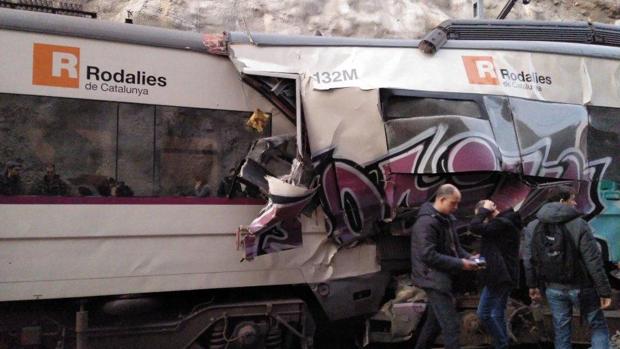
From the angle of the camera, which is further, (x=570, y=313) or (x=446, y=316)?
(x=570, y=313)

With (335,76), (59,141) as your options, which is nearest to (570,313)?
(335,76)

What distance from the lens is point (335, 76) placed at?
4.99 meters

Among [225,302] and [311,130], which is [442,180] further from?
[225,302]

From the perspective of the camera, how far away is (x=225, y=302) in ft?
16.0

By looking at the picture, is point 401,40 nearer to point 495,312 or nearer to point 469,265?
point 469,265

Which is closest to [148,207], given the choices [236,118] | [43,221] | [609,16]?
[43,221]

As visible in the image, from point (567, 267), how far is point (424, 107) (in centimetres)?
185

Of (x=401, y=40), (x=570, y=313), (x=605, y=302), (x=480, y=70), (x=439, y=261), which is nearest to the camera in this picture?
(x=439, y=261)

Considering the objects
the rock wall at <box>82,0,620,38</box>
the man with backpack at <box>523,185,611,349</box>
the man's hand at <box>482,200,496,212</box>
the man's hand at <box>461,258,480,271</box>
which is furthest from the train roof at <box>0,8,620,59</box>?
the rock wall at <box>82,0,620,38</box>

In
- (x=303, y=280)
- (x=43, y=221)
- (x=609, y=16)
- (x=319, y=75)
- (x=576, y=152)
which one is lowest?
(x=303, y=280)

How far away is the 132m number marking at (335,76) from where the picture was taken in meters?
4.92

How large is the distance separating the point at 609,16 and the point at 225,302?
56.9 feet

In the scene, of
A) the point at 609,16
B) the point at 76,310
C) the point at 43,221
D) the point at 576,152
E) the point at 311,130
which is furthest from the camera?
the point at 609,16

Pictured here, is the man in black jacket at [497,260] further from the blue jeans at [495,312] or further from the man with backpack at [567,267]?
the man with backpack at [567,267]
